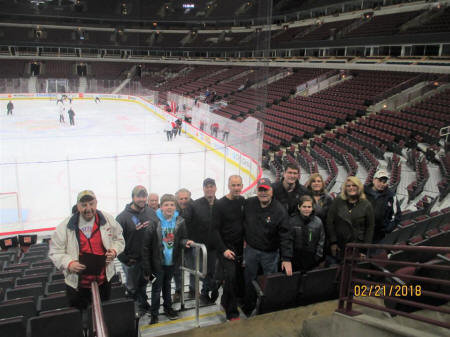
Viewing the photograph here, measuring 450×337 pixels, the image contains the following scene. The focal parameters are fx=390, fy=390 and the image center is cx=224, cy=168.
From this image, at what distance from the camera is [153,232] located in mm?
3764

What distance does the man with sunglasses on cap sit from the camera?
9.96 ft

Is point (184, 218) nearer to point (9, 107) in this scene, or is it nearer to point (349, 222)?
point (349, 222)

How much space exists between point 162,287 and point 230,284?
82 cm

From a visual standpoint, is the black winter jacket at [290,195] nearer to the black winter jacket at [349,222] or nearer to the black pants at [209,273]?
the black winter jacket at [349,222]

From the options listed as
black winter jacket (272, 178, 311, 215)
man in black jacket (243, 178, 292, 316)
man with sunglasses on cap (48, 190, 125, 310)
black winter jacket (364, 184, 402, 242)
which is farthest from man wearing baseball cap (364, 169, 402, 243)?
man with sunglasses on cap (48, 190, 125, 310)

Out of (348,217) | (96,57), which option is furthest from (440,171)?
(96,57)

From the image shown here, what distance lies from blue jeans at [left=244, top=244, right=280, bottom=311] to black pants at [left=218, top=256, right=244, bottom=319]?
106 millimetres

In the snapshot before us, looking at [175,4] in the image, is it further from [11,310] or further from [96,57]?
[11,310]

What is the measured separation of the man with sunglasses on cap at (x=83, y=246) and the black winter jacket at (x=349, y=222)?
221 cm

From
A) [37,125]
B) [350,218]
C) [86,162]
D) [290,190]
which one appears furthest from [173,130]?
[350,218]

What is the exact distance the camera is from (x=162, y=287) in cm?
412

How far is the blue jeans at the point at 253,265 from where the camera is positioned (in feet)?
12.5

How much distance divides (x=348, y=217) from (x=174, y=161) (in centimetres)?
838
